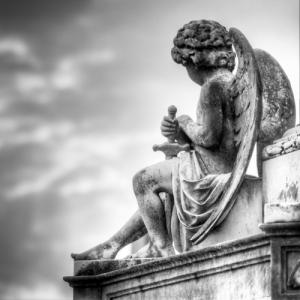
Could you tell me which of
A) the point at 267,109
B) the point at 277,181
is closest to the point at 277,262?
the point at 277,181

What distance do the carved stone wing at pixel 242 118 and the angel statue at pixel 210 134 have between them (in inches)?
0.4

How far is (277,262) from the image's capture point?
16.9 m

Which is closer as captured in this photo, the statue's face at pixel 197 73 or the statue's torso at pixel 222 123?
the statue's torso at pixel 222 123

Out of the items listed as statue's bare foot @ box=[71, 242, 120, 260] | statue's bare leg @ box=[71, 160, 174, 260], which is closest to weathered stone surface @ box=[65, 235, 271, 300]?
statue's bare foot @ box=[71, 242, 120, 260]

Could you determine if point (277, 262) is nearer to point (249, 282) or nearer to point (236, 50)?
point (249, 282)

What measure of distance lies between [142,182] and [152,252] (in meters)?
0.89

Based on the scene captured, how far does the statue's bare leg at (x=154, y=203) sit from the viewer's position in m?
19.9

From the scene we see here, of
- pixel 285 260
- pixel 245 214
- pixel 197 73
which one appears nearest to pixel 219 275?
pixel 245 214

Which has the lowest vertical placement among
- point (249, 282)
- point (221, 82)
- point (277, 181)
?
point (249, 282)

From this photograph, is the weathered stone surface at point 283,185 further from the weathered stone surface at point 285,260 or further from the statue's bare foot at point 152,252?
the statue's bare foot at point 152,252

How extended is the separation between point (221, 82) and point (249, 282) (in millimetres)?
2615

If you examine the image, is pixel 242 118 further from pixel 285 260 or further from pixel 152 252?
pixel 285 260

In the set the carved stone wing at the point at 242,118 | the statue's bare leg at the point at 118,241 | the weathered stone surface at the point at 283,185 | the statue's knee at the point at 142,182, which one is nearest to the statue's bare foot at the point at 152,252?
the statue's bare leg at the point at 118,241

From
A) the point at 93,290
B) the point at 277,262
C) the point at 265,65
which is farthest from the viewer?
the point at 93,290
